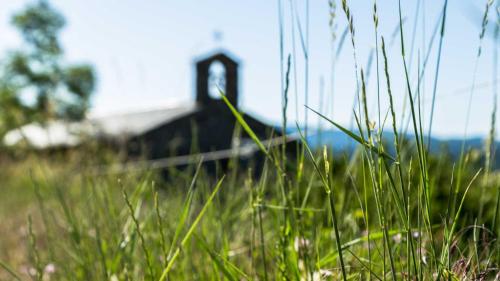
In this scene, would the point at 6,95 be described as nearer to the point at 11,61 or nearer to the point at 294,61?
the point at 11,61

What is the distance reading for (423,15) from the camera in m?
0.94

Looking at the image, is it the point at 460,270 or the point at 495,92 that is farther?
the point at 495,92

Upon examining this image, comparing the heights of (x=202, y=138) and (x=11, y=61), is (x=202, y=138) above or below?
below

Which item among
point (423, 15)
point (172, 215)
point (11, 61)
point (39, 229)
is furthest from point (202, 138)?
point (11, 61)

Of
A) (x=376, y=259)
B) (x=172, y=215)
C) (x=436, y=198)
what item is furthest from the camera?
(x=436, y=198)

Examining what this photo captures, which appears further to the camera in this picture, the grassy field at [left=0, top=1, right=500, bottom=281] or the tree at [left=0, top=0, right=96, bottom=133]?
the tree at [left=0, top=0, right=96, bottom=133]

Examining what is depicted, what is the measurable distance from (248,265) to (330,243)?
0.98 feet

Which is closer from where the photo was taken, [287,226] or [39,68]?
[287,226]

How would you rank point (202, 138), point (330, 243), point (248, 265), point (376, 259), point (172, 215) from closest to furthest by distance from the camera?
point (376, 259), point (330, 243), point (248, 265), point (172, 215), point (202, 138)

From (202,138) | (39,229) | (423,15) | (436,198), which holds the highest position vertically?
(423,15)

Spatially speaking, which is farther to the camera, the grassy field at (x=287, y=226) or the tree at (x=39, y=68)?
the tree at (x=39, y=68)

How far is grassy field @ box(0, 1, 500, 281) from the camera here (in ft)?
2.48

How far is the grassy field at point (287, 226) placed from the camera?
0.75 meters

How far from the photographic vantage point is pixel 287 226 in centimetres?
108
